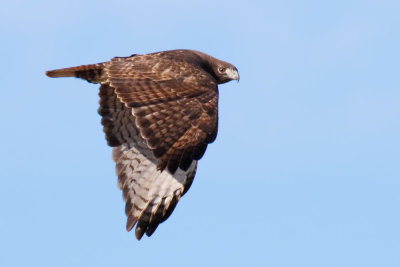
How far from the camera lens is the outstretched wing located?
19391 millimetres

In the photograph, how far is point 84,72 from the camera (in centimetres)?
1945

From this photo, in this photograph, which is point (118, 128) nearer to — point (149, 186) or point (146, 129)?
point (149, 186)

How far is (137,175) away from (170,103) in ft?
9.00

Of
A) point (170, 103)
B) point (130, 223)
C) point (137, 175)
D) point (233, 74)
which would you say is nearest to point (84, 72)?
point (137, 175)

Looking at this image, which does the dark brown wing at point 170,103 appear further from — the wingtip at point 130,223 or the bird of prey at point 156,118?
the wingtip at point 130,223

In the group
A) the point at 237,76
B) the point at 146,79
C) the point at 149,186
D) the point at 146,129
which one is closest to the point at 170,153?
the point at 146,129

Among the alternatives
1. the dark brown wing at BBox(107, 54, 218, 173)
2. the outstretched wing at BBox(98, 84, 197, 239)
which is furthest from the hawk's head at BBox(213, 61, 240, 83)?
the dark brown wing at BBox(107, 54, 218, 173)

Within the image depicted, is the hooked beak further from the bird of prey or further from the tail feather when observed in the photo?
the tail feather

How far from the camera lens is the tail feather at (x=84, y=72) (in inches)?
758

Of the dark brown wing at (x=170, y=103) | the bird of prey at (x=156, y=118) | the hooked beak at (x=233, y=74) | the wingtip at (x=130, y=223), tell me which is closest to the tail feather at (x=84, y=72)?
the bird of prey at (x=156, y=118)

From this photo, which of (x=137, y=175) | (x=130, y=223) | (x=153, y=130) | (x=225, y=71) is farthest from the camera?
(x=225, y=71)

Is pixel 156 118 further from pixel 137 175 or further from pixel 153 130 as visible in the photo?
pixel 137 175

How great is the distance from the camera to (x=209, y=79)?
18672 millimetres

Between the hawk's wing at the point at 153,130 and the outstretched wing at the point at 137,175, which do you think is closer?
the hawk's wing at the point at 153,130
